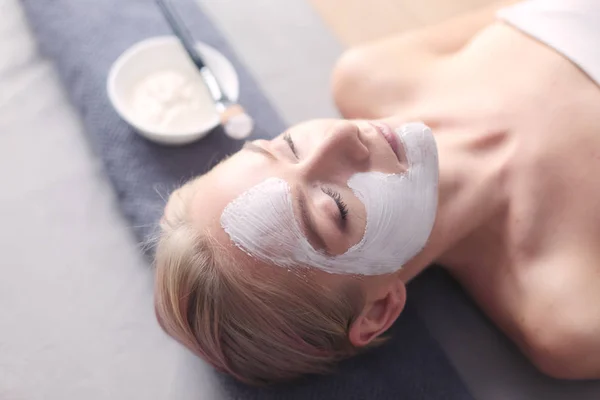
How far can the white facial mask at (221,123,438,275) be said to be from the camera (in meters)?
0.74

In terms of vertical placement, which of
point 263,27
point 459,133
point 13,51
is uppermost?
point 13,51

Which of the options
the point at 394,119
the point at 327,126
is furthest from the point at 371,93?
the point at 327,126

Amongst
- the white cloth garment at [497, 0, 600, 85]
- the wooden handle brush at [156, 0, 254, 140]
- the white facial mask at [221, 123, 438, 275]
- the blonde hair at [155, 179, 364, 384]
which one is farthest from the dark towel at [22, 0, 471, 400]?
the white cloth garment at [497, 0, 600, 85]

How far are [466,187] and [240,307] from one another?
1.44 feet

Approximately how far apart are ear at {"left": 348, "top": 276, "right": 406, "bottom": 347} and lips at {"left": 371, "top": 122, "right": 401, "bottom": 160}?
0.20m

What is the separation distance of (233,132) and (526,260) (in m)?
0.63

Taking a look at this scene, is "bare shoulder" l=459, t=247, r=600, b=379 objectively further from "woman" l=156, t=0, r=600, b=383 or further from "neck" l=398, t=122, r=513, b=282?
"neck" l=398, t=122, r=513, b=282

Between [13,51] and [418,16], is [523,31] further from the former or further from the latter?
[13,51]

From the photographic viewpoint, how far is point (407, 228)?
0.81 meters

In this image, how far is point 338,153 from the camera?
2.59 feet

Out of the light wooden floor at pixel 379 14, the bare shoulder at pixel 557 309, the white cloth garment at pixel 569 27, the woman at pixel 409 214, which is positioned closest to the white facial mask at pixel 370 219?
the woman at pixel 409 214

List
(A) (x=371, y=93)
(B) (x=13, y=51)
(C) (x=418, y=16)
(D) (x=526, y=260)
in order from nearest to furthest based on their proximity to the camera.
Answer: (D) (x=526, y=260) < (A) (x=371, y=93) < (B) (x=13, y=51) < (C) (x=418, y=16)

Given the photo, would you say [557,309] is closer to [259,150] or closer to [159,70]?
[259,150]

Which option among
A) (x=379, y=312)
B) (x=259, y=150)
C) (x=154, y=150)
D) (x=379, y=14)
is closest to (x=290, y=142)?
(x=259, y=150)
